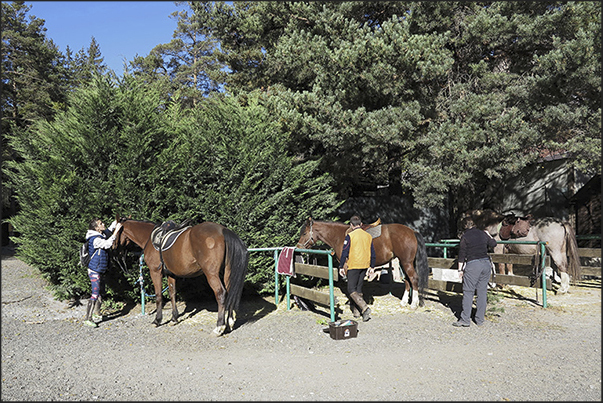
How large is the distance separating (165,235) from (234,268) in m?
1.46

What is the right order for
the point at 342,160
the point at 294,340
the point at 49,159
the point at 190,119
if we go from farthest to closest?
the point at 342,160
the point at 190,119
the point at 49,159
the point at 294,340

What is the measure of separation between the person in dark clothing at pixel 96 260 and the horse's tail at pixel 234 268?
220cm

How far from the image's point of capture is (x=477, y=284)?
6.79 meters

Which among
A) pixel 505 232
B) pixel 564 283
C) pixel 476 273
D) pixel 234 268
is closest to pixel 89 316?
pixel 234 268

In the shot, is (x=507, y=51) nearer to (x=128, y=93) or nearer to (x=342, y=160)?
(x=342, y=160)

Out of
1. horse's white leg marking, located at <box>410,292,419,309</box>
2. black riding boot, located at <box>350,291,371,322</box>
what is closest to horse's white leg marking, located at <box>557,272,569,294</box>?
horse's white leg marking, located at <box>410,292,419,309</box>

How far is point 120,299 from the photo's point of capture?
27.8 ft

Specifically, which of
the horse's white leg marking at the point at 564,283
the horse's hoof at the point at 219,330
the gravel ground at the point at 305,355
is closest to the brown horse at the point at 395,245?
the gravel ground at the point at 305,355

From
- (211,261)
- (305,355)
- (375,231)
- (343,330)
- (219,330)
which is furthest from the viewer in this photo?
(375,231)

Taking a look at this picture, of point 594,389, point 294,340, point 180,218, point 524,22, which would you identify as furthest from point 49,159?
point 524,22

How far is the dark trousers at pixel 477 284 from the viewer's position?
6.71 meters

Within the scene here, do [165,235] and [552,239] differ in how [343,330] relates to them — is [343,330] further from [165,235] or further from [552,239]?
[552,239]

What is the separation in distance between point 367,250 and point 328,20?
6120 millimetres

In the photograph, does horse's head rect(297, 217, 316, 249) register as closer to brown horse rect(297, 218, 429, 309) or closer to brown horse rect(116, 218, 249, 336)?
brown horse rect(297, 218, 429, 309)
